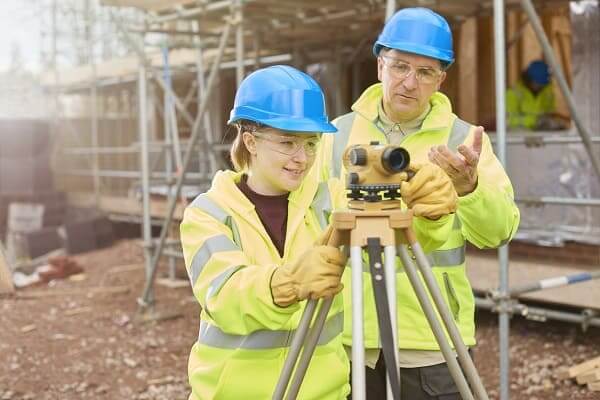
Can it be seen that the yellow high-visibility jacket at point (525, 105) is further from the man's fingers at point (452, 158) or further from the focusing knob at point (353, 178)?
the focusing knob at point (353, 178)

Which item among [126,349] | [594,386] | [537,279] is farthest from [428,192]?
[126,349]

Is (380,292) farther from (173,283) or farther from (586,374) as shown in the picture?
(173,283)

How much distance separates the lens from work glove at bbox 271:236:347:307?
5.64 ft

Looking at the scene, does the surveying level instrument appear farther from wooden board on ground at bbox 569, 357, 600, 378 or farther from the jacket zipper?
wooden board on ground at bbox 569, 357, 600, 378

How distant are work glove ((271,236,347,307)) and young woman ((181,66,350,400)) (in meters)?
0.10

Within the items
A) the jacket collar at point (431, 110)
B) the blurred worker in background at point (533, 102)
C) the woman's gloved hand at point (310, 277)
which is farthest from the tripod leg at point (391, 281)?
the blurred worker in background at point (533, 102)

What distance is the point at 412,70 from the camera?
2.49 meters

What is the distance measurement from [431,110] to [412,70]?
0.19m

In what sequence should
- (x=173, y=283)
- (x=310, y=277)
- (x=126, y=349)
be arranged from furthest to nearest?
1. (x=173, y=283)
2. (x=126, y=349)
3. (x=310, y=277)

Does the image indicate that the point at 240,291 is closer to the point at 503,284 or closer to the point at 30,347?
the point at 503,284

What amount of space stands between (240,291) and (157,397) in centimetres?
383

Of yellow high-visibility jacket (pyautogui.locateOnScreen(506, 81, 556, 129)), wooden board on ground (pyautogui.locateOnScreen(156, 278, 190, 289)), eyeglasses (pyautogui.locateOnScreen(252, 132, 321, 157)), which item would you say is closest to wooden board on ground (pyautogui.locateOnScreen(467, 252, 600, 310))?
yellow high-visibility jacket (pyautogui.locateOnScreen(506, 81, 556, 129))

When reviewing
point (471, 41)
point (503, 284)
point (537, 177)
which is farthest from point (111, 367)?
point (471, 41)

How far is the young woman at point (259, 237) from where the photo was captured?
1.94m
